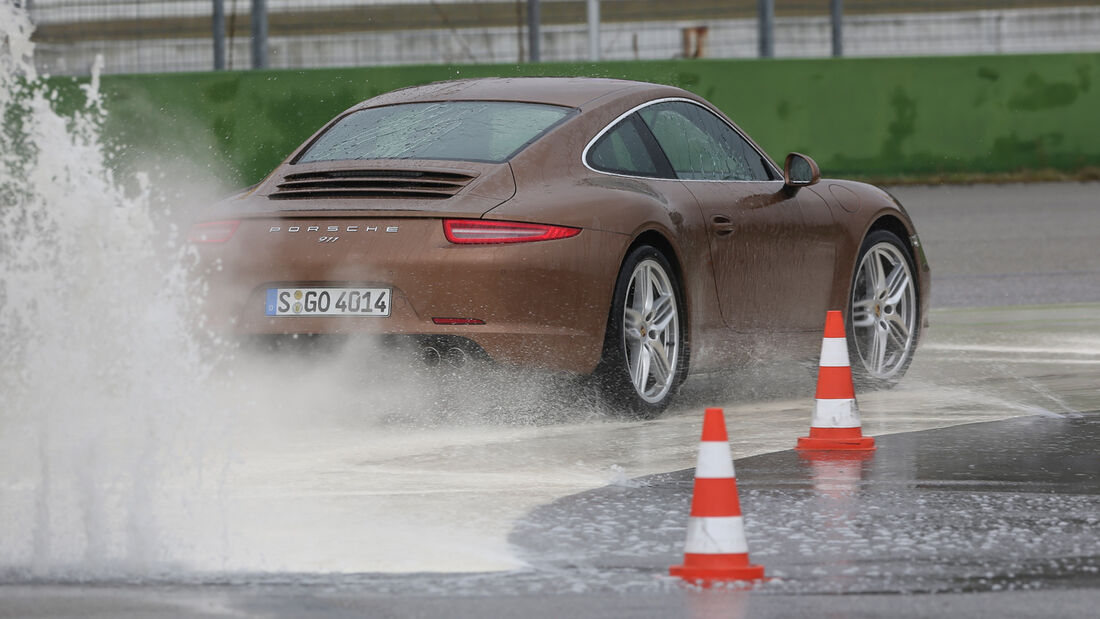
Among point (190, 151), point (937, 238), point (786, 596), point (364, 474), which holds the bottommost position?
point (786, 596)

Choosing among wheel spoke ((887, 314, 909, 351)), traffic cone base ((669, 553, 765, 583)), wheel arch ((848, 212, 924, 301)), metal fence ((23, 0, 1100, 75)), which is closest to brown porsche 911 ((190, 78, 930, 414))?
wheel spoke ((887, 314, 909, 351))

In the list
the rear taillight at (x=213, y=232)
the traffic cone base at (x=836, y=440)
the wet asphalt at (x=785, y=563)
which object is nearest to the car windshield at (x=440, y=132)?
the rear taillight at (x=213, y=232)

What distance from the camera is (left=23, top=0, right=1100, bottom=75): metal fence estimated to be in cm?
1995

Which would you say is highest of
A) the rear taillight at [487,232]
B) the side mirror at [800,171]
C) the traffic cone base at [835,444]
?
the side mirror at [800,171]

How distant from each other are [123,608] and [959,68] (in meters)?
19.3

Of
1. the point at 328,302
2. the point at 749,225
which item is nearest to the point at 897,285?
the point at 749,225

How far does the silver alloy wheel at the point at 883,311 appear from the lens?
957cm

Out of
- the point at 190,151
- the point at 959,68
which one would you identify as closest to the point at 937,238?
the point at 959,68

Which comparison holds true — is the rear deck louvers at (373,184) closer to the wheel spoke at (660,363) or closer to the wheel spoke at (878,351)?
the wheel spoke at (660,363)

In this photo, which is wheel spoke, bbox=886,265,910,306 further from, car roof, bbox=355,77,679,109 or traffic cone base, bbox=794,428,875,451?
traffic cone base, bbox=794,428,875,451

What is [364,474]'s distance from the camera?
681 centimetres

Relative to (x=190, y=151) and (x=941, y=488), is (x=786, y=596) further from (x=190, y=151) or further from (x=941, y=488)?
(x=190, y=151)

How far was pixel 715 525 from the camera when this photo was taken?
512 centimetres

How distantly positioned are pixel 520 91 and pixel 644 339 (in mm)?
1269
